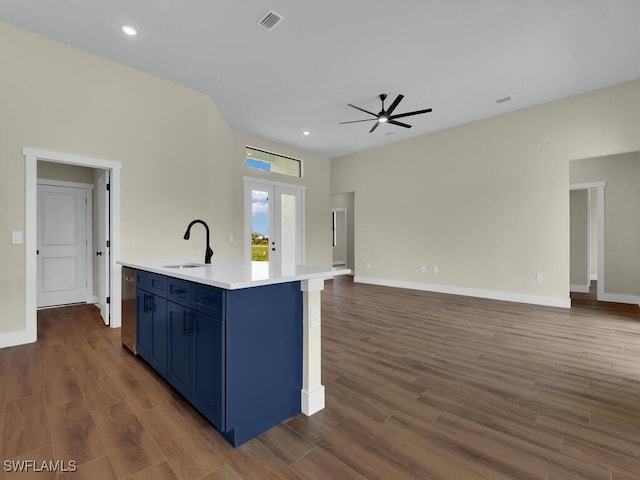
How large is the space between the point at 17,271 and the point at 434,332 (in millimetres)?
4676

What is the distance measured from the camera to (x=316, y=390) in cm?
197

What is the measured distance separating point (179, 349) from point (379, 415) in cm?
138

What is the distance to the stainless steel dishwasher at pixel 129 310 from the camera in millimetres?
2781

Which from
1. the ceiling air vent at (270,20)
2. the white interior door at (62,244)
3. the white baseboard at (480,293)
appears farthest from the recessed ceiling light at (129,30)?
the white baseboard at (480,293)

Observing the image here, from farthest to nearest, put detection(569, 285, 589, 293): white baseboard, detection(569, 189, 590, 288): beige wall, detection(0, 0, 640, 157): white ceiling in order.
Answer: detection(569, 285, 589, 293): white baseboard, detection(569, 189, 590, 288): beige wall, detection(0, 0, 640, 157): white ceiling

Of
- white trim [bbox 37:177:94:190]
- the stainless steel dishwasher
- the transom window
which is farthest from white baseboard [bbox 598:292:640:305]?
white trim [bbox 37:177:94:190]

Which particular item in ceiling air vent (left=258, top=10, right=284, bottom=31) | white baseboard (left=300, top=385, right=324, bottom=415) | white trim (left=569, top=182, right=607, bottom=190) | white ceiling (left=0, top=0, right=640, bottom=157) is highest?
white ceiling (left=0, top=0, right=640, bottom=157)

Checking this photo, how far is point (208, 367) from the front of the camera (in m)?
1.73

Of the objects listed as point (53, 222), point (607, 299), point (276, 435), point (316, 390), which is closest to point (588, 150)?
point (607, 299)

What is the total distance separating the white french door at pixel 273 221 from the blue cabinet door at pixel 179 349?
4315 mm

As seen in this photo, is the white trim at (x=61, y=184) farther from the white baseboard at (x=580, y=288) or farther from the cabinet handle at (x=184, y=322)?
the white baseboard at (x=580, y=288)

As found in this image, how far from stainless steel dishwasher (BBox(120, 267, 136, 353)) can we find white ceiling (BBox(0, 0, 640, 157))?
2.56 m

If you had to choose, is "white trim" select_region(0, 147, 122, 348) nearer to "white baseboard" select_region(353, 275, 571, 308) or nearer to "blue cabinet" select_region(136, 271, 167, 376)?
"blue cabinet" select_region(136, 271, 167, 376)

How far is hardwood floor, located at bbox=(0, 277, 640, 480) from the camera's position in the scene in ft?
4.88
